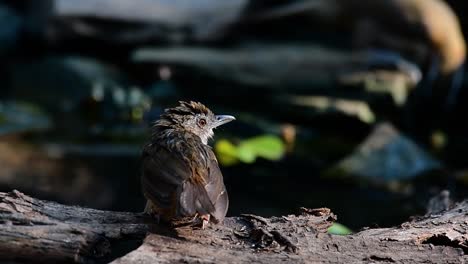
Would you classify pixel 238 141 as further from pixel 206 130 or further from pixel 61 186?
pixel 206 130

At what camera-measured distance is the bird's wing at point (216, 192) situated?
400cm

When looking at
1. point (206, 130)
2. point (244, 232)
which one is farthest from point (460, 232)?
point (206, 130)

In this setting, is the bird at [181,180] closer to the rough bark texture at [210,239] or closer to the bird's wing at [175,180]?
the bird's wing at [175,180]

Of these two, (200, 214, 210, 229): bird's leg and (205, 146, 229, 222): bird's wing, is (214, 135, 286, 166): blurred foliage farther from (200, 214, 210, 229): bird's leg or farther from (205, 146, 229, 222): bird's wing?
(200, 214, 210, 229): bird's leg

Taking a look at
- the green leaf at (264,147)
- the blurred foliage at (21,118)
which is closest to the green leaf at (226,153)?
the green leaf at (264,147)

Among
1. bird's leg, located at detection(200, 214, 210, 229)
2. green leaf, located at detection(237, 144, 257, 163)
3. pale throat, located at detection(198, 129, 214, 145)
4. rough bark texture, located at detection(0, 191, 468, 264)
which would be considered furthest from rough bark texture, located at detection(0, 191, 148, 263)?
green leaf, located at detection(237, 144, 257, 163)

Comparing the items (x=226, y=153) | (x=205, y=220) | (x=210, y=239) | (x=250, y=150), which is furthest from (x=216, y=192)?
(x=250, y=150)

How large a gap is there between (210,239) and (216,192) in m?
0.25

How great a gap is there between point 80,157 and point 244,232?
5.97 metres

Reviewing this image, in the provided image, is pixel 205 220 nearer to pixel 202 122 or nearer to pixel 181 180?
pixel 181 180

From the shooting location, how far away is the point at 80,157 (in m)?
9.84

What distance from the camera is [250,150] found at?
10125 mm

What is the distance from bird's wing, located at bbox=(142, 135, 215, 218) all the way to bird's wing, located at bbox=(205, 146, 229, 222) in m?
0.03

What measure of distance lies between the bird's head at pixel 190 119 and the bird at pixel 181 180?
11 centimetres
